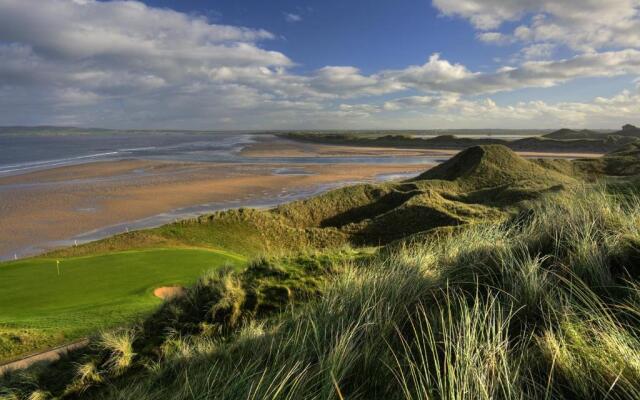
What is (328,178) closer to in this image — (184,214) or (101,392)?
(184,214)

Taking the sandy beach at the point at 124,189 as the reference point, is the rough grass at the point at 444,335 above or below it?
above

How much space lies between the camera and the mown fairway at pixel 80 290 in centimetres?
819

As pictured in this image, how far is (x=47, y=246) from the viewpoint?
64.1ft

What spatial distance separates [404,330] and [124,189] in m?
35.2

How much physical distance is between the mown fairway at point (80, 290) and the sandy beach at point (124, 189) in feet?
24.6

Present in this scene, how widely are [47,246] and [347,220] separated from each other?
49.1 ft

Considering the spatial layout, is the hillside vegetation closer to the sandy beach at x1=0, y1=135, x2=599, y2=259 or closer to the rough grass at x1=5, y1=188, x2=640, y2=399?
the rough grass at x1=5, y1=188, x2=640, y2=399

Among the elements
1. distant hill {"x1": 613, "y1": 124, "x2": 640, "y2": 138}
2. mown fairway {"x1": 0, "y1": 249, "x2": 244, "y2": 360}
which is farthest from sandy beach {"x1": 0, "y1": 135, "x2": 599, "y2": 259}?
distant hill {"x1": 613, "y1": 124, "x2": 640, "y2": 138}

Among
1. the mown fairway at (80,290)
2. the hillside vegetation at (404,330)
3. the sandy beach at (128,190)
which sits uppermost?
the hillside vegetation at (404,330)

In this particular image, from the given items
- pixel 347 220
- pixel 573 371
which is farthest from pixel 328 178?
A: pixel 573 371

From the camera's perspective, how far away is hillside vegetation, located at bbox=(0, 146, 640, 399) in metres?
2.46

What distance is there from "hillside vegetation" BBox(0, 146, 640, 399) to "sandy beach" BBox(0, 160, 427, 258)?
56.4 ft

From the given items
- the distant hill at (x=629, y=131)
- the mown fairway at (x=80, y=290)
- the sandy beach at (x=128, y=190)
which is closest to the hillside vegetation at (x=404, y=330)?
the mown fairway at (x=80, y=290)

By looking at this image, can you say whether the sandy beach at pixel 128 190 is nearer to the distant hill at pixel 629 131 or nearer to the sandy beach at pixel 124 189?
the sandy beach at pixel 124 189
